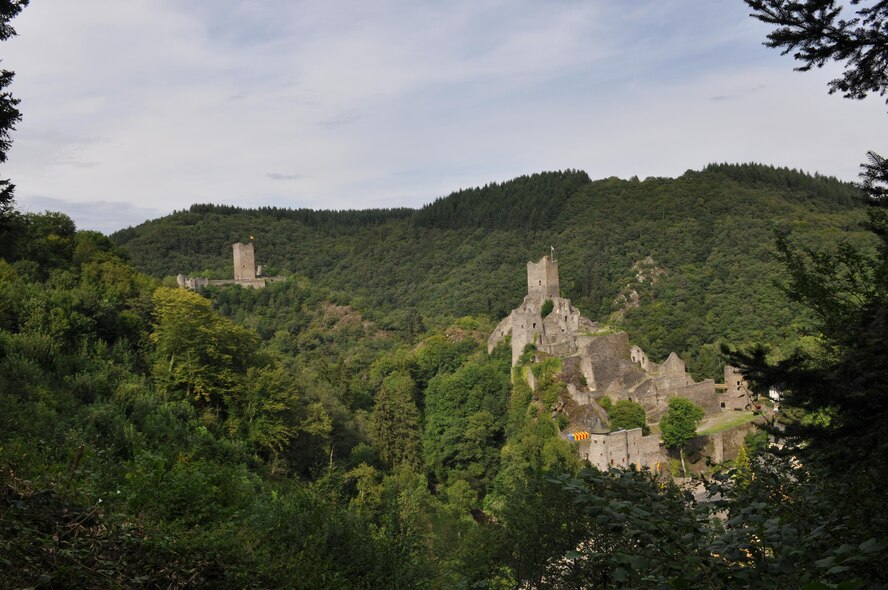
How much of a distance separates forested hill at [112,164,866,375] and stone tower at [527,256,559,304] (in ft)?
28.4

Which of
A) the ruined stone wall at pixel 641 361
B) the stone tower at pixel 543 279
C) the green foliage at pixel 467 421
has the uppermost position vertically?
the stone tower at pixel 543 279

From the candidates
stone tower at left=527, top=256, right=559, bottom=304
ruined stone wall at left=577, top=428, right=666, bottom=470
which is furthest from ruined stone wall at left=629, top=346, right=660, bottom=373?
stone tower at left=527, top=256, right=559, bottom=304

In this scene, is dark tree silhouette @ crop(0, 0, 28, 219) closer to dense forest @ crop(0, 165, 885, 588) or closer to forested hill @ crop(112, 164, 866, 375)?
dense forest @ crop(0, 165, 885, 588)

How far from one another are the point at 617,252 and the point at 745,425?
146ft

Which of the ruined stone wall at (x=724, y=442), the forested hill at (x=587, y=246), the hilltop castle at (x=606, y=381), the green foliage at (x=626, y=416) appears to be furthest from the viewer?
the forested hill at (x=587, y=246)

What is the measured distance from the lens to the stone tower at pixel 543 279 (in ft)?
170

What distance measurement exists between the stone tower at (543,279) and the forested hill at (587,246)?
8.66 metres

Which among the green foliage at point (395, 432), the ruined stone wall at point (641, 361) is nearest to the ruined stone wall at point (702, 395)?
the ruined stone wall at point (641, 361)

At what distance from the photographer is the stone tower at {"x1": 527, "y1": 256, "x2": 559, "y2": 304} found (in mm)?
51844

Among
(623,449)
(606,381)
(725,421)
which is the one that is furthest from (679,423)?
(606,381)

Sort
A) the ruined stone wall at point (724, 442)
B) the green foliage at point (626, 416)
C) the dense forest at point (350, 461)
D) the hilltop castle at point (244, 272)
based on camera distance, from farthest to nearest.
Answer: the hilltop castle at point (244, 272) → the green foliage at point (626, 416) → the ruined stone wall at point (724, 442) → the dense forest at point (350, 461)

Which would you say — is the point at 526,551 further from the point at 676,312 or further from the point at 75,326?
the point at 676,312

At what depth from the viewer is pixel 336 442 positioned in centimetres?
2962

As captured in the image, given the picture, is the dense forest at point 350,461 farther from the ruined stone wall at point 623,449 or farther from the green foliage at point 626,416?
the ruined stone wall at point 623,449
